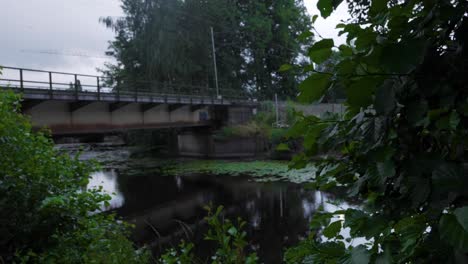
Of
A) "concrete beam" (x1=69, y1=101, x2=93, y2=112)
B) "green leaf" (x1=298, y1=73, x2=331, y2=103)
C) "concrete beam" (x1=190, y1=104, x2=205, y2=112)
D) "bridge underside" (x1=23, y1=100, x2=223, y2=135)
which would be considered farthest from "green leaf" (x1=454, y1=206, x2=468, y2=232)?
"concrete beam" (x1=190, y1=104, x2=205, y2=112)

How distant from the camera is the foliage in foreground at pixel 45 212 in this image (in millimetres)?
3275

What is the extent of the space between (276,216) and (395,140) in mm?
10123

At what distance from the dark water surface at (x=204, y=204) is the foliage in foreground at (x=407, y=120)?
5.27m

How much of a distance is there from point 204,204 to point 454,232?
5.58 meters

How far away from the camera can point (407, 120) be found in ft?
2.80

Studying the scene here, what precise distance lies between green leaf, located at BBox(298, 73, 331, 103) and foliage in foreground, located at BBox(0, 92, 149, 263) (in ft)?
8.77

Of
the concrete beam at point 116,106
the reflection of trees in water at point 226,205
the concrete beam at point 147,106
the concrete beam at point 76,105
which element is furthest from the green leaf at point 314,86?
the concrete beam at point 147,106

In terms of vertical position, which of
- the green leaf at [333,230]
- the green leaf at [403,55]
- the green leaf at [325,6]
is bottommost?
the green leaf at [333,230]

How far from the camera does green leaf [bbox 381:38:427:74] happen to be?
728 millimetres

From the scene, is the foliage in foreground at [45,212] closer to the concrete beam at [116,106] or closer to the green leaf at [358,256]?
the green leaf at [358,256]

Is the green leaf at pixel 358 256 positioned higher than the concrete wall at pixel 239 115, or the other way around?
the concrete wall at pixel 239 115

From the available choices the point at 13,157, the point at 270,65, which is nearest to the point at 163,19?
the point at 270,65

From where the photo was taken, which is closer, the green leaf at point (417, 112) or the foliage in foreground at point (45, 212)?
the green leaf at point (417, 112)

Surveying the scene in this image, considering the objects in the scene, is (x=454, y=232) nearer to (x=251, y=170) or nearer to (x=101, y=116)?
(x=101, y=116)
